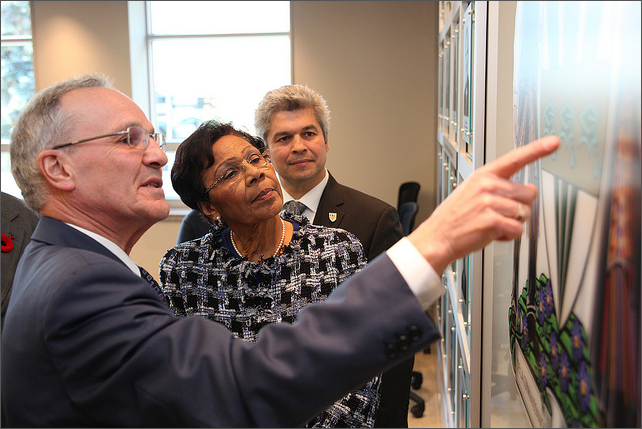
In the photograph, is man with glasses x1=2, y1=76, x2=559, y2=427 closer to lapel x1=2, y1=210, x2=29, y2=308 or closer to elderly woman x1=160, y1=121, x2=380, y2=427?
elderly woman x1=160, y1=121, x2=380, y2=427

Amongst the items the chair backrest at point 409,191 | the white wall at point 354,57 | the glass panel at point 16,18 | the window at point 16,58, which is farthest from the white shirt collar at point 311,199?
the glass panel at point 16,18

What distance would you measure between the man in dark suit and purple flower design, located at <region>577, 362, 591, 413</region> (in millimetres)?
1190

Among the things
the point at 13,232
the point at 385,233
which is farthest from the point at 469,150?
the point at 13,232

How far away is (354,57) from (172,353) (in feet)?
13.5

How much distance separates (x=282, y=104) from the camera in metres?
2.07

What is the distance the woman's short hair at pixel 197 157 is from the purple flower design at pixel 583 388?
3.79 ft

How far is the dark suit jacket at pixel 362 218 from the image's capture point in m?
1.90

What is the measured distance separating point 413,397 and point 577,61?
3.72m

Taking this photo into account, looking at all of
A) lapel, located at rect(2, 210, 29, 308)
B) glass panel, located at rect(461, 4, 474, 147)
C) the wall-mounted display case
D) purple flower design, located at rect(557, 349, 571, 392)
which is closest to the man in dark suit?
the wall-mounted display case

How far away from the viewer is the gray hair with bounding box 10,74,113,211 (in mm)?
1147

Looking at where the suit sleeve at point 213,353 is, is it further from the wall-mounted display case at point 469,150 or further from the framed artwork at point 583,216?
the wall-mounted display case at point 469,150

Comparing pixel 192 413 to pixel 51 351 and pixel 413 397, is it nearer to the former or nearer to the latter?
pixel 51 351

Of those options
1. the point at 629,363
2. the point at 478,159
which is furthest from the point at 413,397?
the point at 629,363

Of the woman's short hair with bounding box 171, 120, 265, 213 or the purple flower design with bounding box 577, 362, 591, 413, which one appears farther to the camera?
the woman's short hair with bounding box 171, 120, 265, 213
